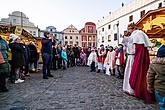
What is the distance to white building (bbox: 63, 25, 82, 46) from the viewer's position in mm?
84544

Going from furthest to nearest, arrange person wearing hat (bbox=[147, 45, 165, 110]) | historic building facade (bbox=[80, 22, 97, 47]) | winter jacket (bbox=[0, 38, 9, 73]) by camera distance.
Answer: historic building facade (bbox=[80, 22, 97, 47])
winter jacket (bbox=[0, 38, 9, 73])
person wearing hat (bbox=[147, 45, 165, 110])

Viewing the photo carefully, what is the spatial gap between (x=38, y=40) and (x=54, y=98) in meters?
14.0

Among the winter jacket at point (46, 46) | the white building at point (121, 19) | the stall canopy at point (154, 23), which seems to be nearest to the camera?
the stall canopy at point (154, 23)

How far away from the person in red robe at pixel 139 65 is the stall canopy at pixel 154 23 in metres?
1.76

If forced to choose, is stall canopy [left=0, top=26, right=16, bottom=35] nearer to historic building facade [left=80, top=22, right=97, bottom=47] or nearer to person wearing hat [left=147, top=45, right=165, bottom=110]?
person wearing hat [left=147, top=45, right=165, bottom=110]

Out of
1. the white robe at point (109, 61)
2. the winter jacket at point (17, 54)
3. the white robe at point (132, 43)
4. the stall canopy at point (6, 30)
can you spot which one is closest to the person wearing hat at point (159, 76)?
the white robe at point (132, 43)

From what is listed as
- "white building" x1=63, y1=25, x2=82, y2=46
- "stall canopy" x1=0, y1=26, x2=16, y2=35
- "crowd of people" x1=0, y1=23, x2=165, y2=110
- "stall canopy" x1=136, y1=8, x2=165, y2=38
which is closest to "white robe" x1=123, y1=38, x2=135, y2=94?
"crowd of people" x1=0, y1=23, x2=165, y2=110

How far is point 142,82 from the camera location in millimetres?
6695

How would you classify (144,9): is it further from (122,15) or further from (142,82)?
(142,82)

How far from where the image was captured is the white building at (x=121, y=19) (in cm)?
2760

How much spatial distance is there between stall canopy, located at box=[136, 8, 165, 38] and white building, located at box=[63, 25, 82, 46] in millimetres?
75164

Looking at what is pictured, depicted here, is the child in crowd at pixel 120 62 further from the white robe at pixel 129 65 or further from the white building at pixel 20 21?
the white building at pixel 20 21

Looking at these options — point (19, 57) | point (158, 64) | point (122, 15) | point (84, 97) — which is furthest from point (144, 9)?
point (158, 64)

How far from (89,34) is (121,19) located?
Answer: 45.4 m
